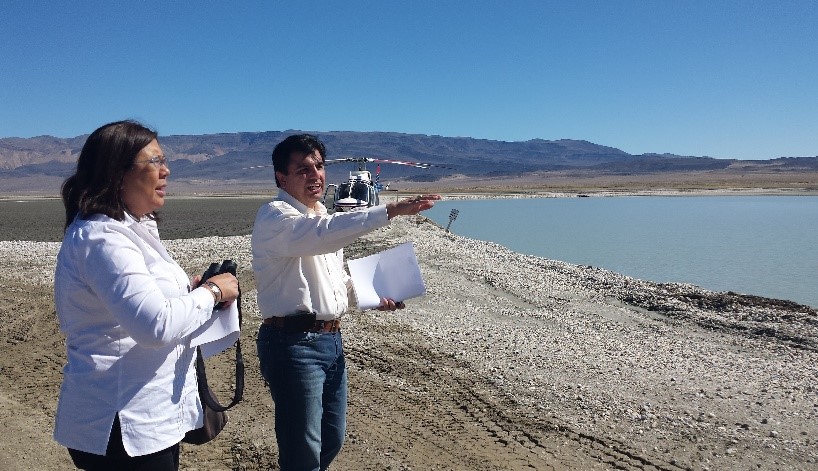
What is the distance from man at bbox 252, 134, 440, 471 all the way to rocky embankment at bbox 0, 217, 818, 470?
1.44m

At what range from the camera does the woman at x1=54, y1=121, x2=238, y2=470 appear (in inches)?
69.2

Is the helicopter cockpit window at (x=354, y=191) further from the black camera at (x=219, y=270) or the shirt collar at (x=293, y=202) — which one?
the black camera at (x=219, y=270)

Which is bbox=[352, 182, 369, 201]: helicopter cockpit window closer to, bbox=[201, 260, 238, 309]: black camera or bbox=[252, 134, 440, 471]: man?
bbox=[252, 134, 440, 471]: man

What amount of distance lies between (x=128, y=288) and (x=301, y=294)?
→ 0.89 m

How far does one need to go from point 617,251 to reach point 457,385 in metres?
15.1

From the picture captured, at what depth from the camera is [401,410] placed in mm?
4805

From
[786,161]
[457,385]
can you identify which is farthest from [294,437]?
[786,161]

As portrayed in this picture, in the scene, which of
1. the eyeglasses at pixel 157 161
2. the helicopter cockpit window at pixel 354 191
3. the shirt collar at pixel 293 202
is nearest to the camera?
the eyeglasses at pixel 157 161

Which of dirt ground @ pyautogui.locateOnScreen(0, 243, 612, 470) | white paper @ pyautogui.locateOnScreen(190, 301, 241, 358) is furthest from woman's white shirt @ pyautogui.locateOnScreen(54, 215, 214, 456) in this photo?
dirt ground @ pyautogui.locateOnScreen(0, 243, 612, 470)

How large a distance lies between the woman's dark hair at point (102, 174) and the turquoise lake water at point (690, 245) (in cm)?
1180

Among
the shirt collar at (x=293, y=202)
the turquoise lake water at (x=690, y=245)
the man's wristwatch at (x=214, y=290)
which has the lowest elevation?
the turquoise lake water at (x=690, y=245)

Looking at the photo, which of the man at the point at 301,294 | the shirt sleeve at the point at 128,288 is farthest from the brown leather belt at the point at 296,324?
the shirt sleeve at the point at 128,288

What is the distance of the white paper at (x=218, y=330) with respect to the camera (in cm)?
210

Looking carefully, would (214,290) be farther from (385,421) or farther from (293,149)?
(385,421)
